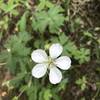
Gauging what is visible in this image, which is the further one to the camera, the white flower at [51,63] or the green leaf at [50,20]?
the green leaf at [50,20]

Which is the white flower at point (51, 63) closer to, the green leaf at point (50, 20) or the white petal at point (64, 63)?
the white petal at point (64, 63)

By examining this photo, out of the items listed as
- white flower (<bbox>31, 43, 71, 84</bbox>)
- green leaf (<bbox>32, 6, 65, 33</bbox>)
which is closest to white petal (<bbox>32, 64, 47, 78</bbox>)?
white flower (<bbox>31, 43, 71, 84</bbox>)

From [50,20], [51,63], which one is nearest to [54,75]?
[51,63]

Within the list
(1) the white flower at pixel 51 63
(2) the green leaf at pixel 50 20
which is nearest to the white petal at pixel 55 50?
(1) the white flower at pixel 51 63

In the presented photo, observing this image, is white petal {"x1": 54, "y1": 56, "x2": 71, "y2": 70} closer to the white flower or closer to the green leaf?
the white flower

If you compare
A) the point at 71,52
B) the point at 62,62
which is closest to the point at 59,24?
the point at 71,52

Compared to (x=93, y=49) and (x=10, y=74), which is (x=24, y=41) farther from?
(x=93, y=49)

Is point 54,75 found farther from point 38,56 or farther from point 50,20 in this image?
point 50,20

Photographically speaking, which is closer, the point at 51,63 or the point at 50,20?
the point at 51,63
